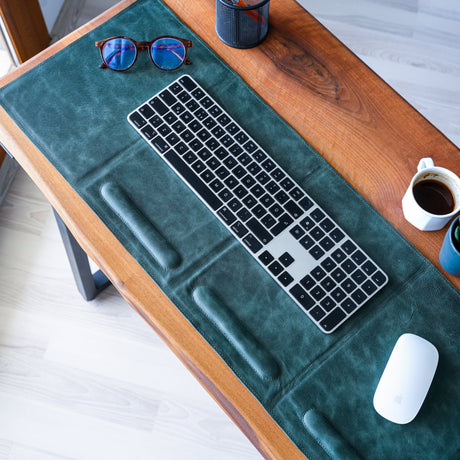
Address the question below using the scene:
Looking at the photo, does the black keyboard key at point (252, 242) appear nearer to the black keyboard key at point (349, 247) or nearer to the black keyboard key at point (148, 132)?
the black keyboard key at point (349, 247)

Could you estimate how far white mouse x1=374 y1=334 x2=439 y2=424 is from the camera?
2.80 feet

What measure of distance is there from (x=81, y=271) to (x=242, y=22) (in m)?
0.78

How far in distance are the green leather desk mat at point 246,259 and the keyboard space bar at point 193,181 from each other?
2 centimetres

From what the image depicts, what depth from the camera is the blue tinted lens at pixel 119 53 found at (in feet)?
3.54

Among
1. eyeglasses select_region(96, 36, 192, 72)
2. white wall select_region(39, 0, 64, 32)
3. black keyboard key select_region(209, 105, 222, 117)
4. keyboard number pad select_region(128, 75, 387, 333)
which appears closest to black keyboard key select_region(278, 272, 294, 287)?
keyboard number pad select_region(128, 75, 387, 333)

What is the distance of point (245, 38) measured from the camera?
3.58 feet

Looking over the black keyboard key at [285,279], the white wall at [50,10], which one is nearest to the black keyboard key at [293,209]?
the black keyboard key at [285,279]

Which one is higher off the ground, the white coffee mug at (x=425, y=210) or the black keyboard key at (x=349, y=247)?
the white coffee mug at (x=425, y=210)

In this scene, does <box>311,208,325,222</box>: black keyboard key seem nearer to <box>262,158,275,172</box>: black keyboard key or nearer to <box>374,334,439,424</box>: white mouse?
<box>262,158,275,172</box>: black keyboard key

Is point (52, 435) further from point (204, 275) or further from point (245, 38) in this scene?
point (245, 38)

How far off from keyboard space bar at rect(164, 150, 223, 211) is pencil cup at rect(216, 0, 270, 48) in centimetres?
26

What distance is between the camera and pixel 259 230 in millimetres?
970

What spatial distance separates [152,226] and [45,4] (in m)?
1.31

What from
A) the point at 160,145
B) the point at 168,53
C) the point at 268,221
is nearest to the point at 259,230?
the point at 268,221
